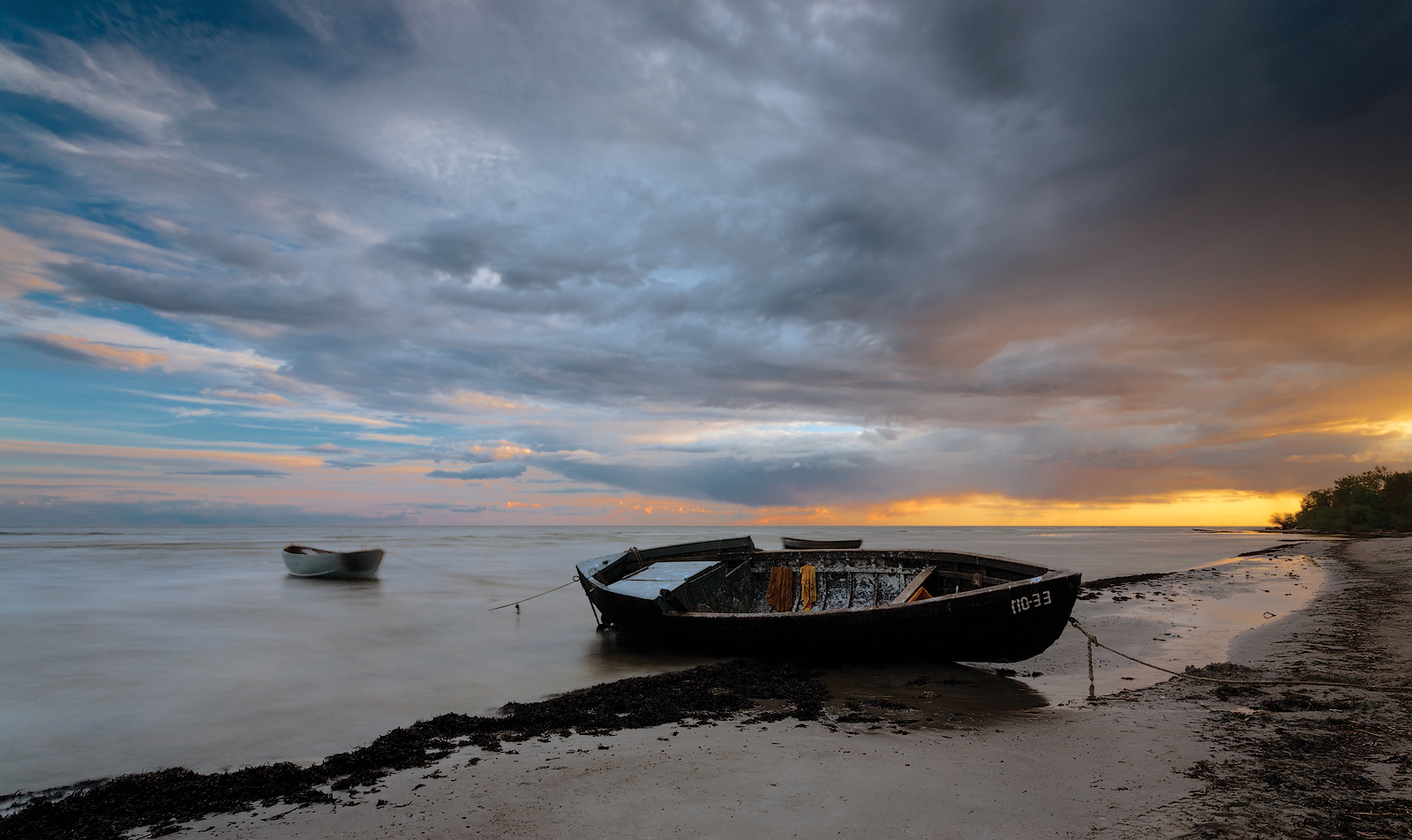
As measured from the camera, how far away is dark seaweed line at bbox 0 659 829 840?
519 centimetres

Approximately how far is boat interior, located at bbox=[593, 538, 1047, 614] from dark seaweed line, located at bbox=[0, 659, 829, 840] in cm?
234

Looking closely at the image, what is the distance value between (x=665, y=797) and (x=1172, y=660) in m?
9.43

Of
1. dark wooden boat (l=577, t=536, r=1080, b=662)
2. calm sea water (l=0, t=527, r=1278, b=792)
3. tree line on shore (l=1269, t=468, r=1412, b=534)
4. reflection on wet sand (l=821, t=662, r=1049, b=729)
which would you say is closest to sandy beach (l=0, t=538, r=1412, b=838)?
reflection on wet sand (l=821, t=662, r=1049, b=729)

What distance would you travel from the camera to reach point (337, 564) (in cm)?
2734

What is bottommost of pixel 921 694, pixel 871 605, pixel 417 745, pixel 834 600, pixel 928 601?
pixel 417 745

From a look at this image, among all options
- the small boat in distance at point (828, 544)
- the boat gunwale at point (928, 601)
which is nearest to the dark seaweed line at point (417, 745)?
the boat gunwale at point (928, 601)

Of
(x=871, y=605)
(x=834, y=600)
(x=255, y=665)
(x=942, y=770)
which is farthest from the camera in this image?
(x=834, y=600)

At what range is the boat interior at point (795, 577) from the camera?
11.6m

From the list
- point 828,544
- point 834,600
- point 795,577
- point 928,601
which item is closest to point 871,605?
point 928,601

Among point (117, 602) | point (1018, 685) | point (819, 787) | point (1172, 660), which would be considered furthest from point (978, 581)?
point (117, 602)

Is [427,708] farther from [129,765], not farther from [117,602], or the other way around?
[117,602]

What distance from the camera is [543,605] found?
19656 millimetres

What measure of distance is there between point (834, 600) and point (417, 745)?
8428 millimetres

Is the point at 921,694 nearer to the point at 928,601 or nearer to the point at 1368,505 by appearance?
the point at 928,601
